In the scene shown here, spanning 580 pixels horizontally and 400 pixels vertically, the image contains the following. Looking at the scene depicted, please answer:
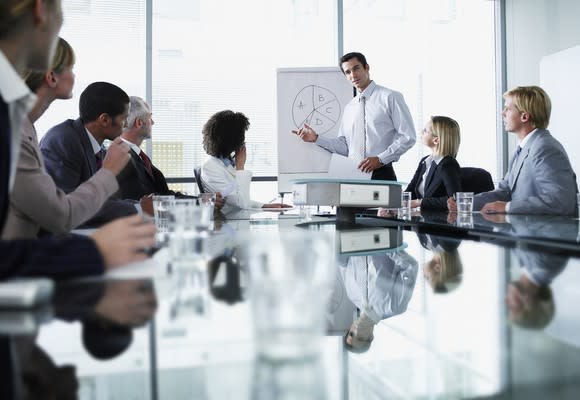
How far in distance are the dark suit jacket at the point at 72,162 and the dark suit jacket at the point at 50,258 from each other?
1.38 m

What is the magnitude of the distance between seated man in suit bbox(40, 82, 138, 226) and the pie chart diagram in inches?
104

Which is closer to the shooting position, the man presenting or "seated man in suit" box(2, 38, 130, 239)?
"seated man in suit" box(2, 38, 130, 239)

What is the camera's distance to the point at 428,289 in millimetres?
774

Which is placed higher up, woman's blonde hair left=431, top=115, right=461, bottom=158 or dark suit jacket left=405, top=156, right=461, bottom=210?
woman's blonde hair left=431, top=115, right=461, bottom=158

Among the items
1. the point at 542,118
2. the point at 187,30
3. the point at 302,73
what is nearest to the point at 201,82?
the point at 187,30

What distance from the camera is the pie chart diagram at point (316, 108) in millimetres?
4984

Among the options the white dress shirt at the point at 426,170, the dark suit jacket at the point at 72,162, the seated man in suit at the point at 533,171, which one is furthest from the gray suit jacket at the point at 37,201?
the white dress shirt at the point at 426,170

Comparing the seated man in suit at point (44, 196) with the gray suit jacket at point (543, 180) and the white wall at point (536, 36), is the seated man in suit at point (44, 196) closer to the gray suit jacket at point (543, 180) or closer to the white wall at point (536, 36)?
the gray suit jacket at point (543, 180)

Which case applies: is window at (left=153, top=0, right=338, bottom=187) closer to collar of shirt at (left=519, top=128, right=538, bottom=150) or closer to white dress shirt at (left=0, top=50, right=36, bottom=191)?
collar of shirt at (left=519, top=128, right=538, bottom=150)

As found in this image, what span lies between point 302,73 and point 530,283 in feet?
14.6

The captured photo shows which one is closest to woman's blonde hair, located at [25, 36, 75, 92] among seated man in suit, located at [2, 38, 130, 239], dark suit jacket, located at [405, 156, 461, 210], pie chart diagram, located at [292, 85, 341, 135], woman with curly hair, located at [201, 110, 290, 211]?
seated man in suit, located at [2, 38, 130, 239]

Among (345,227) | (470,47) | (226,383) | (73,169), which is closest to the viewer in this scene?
(226,383)

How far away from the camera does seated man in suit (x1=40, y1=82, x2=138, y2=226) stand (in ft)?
6.97

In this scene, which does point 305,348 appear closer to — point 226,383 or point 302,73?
point 226,383
